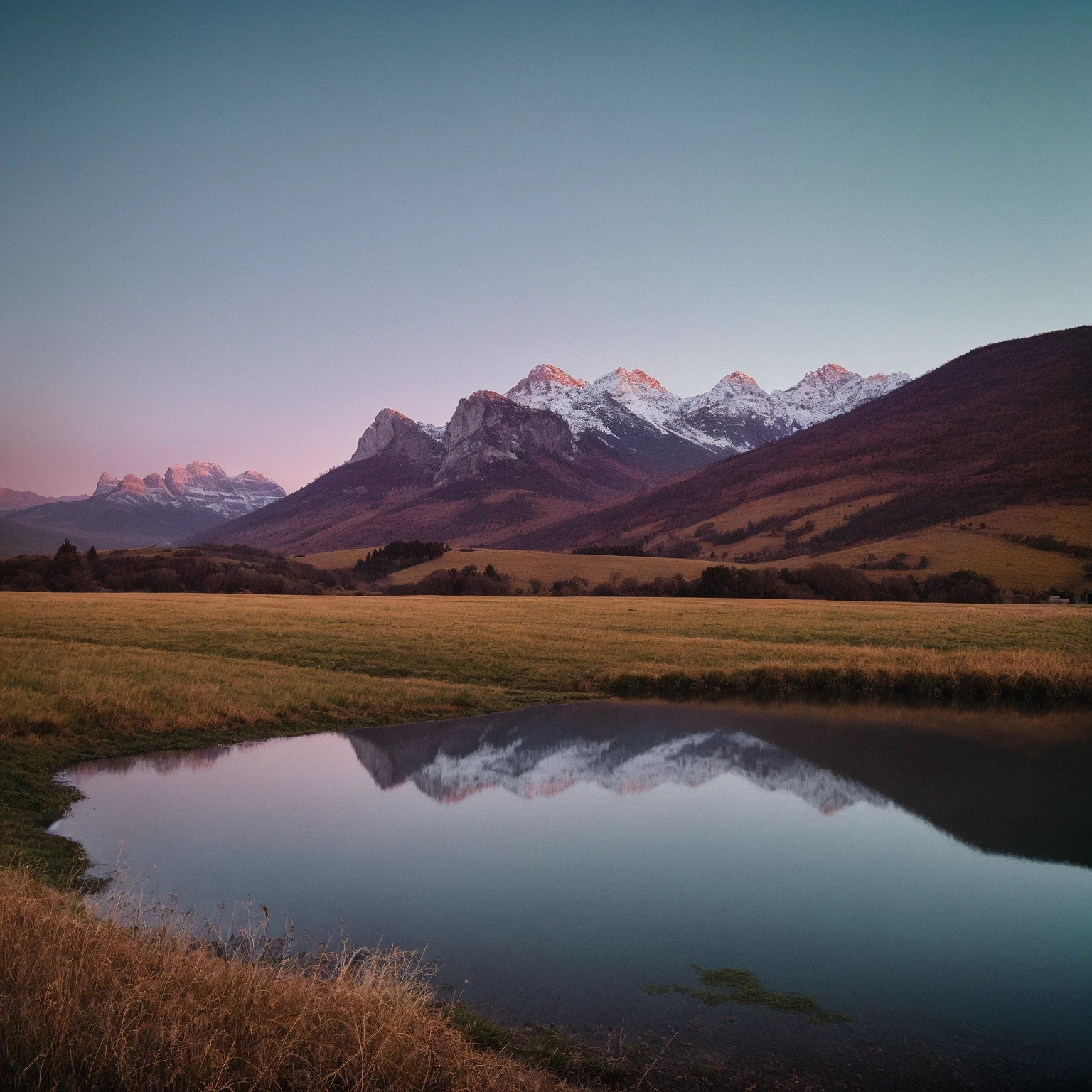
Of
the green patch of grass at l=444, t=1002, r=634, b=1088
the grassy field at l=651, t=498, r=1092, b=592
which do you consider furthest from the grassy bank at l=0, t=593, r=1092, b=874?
the grassy field at l=651, t=498, r=1092, b=592

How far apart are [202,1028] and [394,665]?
26361mm

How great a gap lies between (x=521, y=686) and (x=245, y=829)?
1572cm

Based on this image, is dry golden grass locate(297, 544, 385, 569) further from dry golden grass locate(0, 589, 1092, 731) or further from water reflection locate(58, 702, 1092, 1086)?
water reflection locate(58, 702, 1092, 1086)

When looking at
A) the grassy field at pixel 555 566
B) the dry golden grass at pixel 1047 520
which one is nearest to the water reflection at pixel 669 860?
the grassy field at pixel 555 566

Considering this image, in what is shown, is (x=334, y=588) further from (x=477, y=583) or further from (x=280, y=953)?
(x=280, y=953)

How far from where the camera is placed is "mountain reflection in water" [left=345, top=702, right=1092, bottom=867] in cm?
1638

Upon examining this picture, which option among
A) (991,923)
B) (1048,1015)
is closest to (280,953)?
(1048,1015)

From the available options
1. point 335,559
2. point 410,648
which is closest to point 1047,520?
point 410,648

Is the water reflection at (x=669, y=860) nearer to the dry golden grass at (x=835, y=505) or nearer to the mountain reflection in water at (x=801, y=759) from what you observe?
the mountain reflection in water at (x=801, y=759)

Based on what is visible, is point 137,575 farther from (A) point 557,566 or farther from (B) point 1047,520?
(B) point 1047,520

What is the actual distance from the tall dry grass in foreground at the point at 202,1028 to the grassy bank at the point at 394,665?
639cm

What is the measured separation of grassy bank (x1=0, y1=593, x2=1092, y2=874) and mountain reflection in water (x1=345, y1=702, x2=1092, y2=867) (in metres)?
3.11

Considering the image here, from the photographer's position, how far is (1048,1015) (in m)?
8.70

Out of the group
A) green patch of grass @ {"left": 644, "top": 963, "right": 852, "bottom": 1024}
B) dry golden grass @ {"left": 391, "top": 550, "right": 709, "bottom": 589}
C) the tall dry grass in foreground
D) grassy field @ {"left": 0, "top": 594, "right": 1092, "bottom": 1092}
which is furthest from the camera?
dry golden grass @ {"left": 391, "top": 550, "right": 709, "bottom": 589}
